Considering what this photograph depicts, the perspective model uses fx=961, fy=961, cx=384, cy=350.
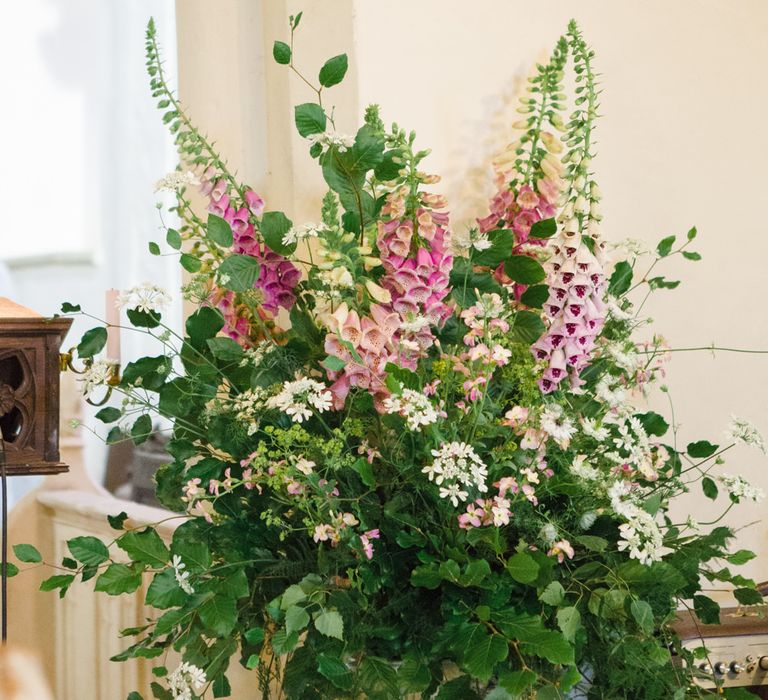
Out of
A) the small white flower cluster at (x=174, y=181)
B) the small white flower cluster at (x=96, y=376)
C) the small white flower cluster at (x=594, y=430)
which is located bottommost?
the small white flower cluster at (x=594, y=430)

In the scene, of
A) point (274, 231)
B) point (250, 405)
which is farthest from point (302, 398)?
point (274, 231)

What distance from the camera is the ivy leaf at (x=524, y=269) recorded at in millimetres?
1149

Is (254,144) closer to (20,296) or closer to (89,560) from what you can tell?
(89,560)

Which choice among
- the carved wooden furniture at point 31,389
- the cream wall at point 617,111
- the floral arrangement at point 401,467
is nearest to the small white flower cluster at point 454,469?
the floral arrangement at point 401,467

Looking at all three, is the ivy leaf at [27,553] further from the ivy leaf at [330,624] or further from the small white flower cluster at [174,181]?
the small white flower cluster at [174,181]

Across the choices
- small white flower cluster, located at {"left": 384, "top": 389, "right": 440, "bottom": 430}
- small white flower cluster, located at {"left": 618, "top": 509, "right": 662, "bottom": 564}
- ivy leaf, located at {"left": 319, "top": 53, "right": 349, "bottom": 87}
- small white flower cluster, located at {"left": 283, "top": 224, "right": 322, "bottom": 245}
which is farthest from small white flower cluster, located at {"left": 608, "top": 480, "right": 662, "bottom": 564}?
ivy leaf, located at {"left": 319, "top": 53, "right": 349, "bottom": 87}

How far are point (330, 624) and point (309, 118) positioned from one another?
0.54 meters

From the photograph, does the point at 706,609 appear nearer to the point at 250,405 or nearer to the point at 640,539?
the point at 640,539

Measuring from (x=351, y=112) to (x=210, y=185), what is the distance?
0.33m

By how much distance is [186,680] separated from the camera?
101 centimetres

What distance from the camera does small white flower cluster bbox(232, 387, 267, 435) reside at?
43.0 inches

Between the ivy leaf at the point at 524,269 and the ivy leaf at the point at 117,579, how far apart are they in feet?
1.82

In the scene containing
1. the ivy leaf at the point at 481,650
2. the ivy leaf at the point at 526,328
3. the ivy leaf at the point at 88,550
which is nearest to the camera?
the ivy leaf at the point at 481,650

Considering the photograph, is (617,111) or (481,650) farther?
Answer: (617,111)
